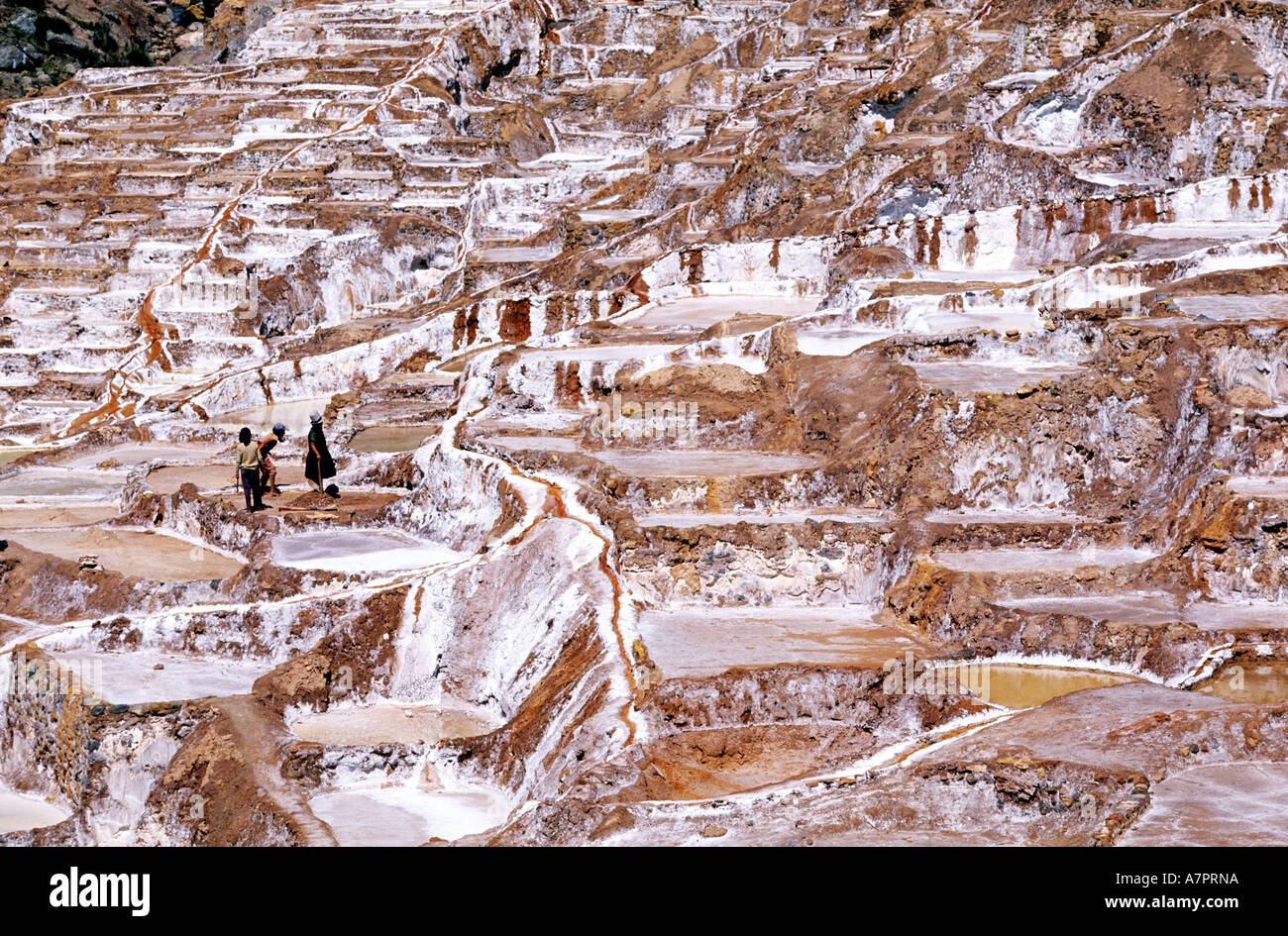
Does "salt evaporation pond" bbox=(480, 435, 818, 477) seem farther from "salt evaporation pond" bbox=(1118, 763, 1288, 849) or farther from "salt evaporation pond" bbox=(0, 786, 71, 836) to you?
"salt evaporation pond" bbox=(1118, 763, 1288, 849)

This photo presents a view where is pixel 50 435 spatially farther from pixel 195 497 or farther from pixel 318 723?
A: pixel 318 723

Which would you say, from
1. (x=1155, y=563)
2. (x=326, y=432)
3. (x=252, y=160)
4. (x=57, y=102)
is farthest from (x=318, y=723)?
(x=57, y=102)

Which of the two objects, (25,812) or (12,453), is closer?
(25,812)

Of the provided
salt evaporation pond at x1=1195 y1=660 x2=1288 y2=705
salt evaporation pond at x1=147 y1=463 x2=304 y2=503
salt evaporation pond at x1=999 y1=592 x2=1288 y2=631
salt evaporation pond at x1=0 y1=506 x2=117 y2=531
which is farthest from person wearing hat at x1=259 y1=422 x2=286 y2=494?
salt evaporation pond at x1=1195 y1=660 x2=1288 y2=705

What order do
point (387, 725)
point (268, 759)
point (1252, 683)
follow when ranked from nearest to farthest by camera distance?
point (1252, 683), point (268, 759), point (387, 725)

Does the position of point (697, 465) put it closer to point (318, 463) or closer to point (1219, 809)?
point (318, 463)

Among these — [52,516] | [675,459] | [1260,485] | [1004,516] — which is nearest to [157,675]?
[675,459]

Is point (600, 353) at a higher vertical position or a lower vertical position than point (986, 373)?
lower

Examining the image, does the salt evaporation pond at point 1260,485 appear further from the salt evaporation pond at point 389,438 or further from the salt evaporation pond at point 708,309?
the salt evaporation pond at point 389,438
